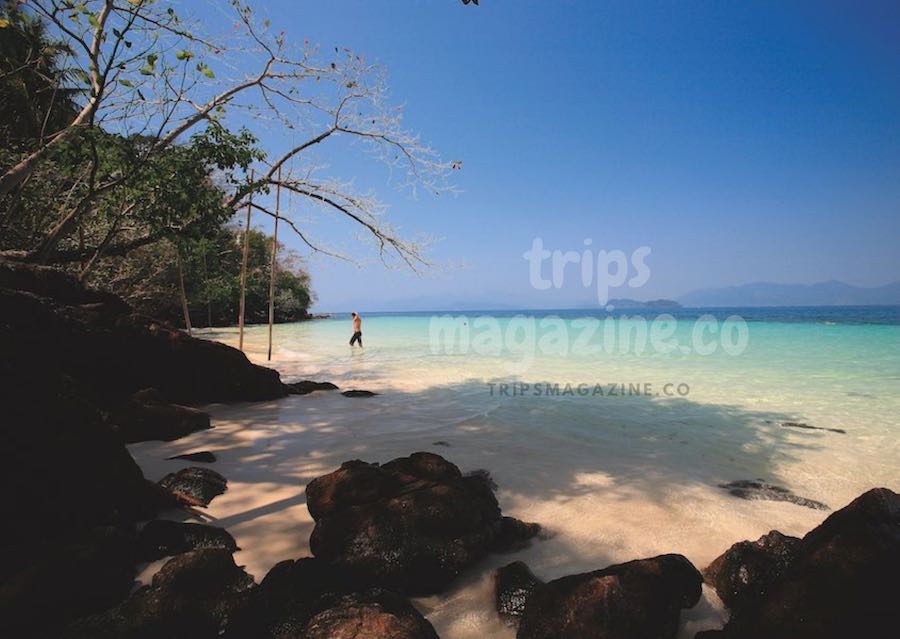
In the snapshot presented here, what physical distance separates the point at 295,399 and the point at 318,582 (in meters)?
5.95

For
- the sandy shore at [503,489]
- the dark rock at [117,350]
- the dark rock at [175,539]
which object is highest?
the dark rock at [117,350]

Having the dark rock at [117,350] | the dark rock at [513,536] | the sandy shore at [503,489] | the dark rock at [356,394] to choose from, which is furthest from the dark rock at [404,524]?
the dark rock at [356,394]

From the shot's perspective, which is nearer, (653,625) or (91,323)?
(653,625)

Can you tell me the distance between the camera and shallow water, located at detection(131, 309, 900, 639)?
3.00 metres

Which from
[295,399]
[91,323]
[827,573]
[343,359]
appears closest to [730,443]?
[827,573]

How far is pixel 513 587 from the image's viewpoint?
2365 mm

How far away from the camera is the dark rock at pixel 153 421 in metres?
4.81

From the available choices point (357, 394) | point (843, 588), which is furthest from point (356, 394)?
point (843, 588)

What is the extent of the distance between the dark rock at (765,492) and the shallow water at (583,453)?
140mm

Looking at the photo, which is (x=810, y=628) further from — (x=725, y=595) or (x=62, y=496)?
(x=62, y=496)

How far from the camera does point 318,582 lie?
2.21m

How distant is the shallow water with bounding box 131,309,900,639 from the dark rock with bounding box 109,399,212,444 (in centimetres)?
18

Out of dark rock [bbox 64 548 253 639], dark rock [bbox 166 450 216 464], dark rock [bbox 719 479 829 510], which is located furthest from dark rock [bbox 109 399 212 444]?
dark rock [bbox 719 479 829 510]

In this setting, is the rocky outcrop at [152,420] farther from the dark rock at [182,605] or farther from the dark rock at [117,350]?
the dark rock at [182,605]
